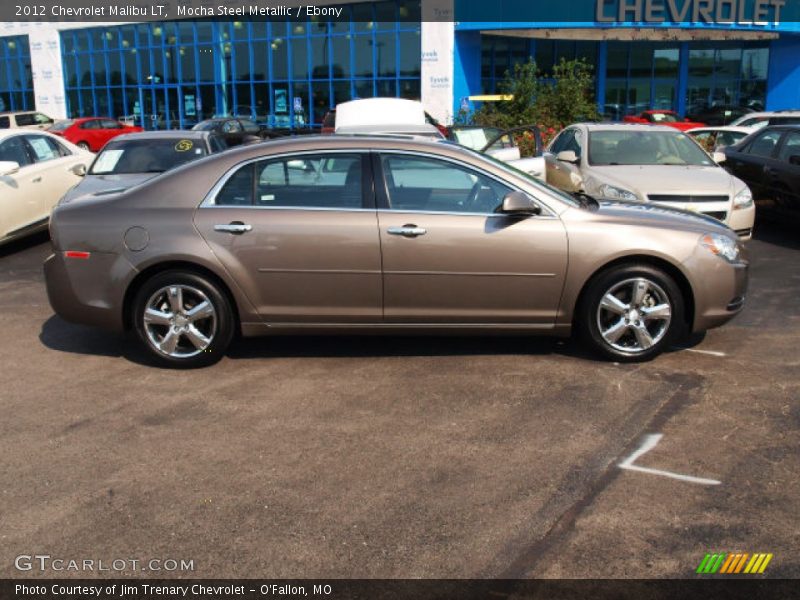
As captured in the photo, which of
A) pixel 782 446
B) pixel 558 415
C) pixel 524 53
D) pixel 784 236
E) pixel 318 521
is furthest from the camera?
pixel 524 53

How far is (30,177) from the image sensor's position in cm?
985

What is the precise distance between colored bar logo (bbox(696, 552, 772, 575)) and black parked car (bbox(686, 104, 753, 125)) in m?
27.9

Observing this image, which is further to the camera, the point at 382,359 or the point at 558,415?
the point at 382,359

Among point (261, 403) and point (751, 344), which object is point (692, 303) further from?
point (261, 403)

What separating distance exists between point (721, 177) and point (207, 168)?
6.34 m

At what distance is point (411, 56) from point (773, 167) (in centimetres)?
2053

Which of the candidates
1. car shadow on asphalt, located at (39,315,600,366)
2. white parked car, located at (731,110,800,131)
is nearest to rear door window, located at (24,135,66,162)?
car shadow on asphalt, located at (39,315,600,366)

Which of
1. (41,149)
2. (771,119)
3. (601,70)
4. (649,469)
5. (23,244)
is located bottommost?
(23,244)

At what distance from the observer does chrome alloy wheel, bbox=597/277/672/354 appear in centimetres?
535

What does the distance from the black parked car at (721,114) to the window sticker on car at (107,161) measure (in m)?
24.1

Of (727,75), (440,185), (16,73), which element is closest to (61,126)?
(16,73)

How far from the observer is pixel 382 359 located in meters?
5.63

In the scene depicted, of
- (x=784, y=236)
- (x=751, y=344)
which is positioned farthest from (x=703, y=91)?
(x=751, y=344)

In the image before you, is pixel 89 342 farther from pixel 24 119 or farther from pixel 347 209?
pixel 24 119
